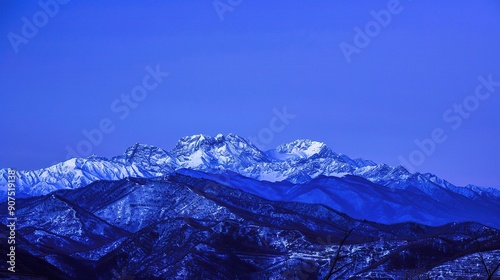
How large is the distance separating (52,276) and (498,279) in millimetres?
94511

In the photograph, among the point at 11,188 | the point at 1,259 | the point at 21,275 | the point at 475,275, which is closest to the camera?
the point at 11,188

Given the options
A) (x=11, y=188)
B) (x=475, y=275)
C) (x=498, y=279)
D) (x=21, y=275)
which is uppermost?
(x=475, y=275)

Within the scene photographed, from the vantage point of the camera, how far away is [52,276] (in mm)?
189250

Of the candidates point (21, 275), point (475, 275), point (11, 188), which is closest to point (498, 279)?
point (475, 275)

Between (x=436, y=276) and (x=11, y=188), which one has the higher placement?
(x=436, y=276)

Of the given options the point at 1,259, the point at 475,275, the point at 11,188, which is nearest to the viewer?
the point at 11,188

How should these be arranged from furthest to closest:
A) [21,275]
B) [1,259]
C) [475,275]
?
[475,275] < [1,259] < [21,275]

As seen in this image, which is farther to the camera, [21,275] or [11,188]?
[21,275]

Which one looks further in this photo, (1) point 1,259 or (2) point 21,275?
(1) point 1,259

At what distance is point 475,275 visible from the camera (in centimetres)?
19488

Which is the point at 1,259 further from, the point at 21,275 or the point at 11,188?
the point at 11,188

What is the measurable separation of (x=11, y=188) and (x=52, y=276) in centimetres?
10611

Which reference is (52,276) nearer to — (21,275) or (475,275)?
(21,275)

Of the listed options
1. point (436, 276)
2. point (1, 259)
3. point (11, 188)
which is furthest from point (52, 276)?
Result: point (11, 188)
